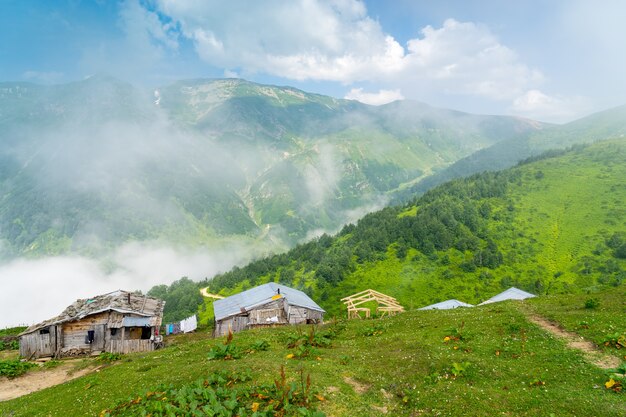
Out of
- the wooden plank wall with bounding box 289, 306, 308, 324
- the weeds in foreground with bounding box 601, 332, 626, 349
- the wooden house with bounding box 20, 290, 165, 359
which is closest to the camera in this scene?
the weeds in foreground with bounding box 601, 332, 626, 349

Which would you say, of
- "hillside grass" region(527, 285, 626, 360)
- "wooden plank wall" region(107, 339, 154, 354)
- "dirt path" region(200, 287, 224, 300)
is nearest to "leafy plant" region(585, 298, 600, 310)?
"hillside grass" region(527, 285, 626, 360)

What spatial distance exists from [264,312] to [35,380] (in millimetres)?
31713

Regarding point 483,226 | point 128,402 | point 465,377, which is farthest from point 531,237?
point 128,402

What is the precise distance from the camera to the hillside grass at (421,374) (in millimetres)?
16469

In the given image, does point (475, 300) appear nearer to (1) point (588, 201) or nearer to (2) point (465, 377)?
(1) point (588, 201)

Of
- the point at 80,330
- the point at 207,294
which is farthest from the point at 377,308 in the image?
the point at 207,294

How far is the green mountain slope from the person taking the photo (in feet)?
383

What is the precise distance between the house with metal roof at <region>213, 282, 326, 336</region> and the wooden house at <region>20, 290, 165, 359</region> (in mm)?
11730

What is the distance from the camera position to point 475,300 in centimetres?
11131

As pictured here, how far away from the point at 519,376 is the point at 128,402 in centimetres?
2104

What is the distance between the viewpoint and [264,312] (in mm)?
61656

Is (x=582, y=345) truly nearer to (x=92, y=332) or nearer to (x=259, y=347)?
(x=259, y=347)

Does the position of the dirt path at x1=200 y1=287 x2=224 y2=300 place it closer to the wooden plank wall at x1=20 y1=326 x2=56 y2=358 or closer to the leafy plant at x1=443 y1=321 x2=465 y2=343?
the wooden plank wall at x1=20 y1=326 x2=56 y2=358

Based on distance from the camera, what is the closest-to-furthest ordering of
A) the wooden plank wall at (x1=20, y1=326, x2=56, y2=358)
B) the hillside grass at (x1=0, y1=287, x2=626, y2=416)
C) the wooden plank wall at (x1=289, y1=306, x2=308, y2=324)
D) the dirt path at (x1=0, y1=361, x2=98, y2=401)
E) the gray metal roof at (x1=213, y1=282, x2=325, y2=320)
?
the hillside grass at (x1=0, y1=287, x2=626, y2=416), the dirt path at (x1=0, y1=361, x2=98, y2=401), the wooden plank wall at (x1=20, y1=326, x2=56, y2=358), the gray metal roof at (x1=213, y1=282, x2=325, y2=320), the wooden plank wall at (x1=289, y1=306, x2=308, y2=324)
